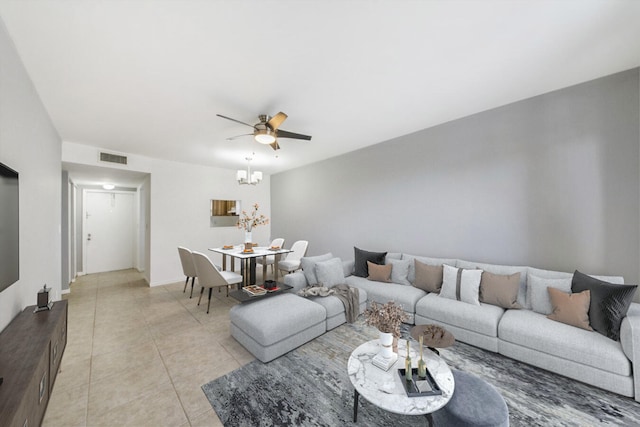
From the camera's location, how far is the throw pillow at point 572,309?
7.04 ft

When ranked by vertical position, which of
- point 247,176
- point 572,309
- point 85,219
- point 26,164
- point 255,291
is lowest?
point 255,291

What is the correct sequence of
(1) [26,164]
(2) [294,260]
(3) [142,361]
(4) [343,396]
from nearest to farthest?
(4) [343,396]
(1) [26,164]
(3) [142,361]
(2) [294,260]

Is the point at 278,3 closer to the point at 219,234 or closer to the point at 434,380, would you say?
the point at 434,380

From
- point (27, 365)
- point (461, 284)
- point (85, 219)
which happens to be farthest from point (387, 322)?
point (85, 219)

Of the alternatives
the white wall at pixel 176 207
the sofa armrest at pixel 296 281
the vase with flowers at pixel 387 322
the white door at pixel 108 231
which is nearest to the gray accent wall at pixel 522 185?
the sofa armrest at pixel 296 281

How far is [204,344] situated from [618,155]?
4.77 meters

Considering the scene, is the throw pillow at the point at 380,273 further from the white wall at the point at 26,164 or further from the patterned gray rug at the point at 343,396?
the white wall at the point at 26,164

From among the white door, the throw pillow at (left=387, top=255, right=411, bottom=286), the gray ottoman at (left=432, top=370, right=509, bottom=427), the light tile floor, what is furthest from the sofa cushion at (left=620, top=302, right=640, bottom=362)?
the white door

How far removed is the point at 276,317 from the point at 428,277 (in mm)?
2111

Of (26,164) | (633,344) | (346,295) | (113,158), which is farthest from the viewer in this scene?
(113,158)

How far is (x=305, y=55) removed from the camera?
1.96 meters

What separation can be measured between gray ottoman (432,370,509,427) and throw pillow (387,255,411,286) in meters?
2.00

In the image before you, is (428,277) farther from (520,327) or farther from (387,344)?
(387,344)

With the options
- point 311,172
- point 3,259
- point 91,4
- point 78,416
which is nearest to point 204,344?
point 78,416
